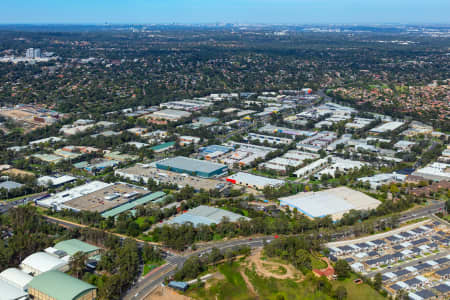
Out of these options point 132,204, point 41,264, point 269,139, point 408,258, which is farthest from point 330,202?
point 41,264

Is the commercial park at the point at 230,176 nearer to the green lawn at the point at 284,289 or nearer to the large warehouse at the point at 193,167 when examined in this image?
the large warehouse at the point at 193,167

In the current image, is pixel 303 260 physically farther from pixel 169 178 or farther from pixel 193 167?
pixel 193 167

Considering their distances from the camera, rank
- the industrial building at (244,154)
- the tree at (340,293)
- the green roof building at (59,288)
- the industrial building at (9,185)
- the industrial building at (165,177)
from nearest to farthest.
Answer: the green roof building at (59,288) < the tree at (340,293) < the industrial building at (9,185) < the industrial building at (165,177) < the industrial building at (244,154)

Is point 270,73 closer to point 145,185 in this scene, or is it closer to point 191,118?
point 191,118

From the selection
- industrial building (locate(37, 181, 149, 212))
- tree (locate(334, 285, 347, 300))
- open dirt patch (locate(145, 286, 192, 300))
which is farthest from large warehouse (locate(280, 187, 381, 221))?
open dirt patch (locate(145, 286, 192, 300))

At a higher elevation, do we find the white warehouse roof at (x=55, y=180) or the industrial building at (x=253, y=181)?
the industrial building at (x=253, y=181)

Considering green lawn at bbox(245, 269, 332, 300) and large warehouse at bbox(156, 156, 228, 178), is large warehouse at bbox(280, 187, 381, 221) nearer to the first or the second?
large warehouse at bbox(156, 156, 228, 178)

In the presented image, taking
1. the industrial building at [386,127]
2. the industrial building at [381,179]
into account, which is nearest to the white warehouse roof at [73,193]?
the industrial building at [381,179]
